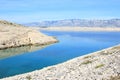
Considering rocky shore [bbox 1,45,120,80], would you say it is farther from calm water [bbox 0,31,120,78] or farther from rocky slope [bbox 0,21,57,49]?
rocky slope [bbox 0,21,57,49]

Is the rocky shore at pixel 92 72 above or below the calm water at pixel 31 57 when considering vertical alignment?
above

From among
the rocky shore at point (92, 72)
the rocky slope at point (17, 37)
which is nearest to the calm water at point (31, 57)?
the rocky slope at point (17, 37)

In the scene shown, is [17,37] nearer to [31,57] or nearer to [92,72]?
[31,57]

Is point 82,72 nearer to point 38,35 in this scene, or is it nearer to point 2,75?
point 2,75

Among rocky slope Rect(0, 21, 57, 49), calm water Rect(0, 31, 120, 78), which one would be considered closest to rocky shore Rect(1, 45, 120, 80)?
calm water Rect(0, 31, 120, 78)

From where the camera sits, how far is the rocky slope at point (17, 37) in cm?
11100

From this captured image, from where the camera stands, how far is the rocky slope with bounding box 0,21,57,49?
111000mm

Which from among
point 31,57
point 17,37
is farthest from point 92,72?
point 17,37

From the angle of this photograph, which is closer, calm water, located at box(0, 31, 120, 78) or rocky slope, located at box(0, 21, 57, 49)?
calm water, located at box(0, 31, 120, 78)

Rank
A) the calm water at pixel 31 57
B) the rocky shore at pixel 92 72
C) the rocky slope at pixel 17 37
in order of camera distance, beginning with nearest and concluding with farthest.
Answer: the rocky shore at pixel 92 72 → the calm water at pixel 31 57 → the rocky slope at pixel 17 37

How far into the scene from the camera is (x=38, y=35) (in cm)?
13262

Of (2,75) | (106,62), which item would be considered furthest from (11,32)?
(106,62)

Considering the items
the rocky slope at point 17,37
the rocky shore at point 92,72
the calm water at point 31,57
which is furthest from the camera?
the rocky slope at point 17,37

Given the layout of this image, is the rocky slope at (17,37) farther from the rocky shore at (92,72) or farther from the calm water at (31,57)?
the rocky shore at (92,72)
